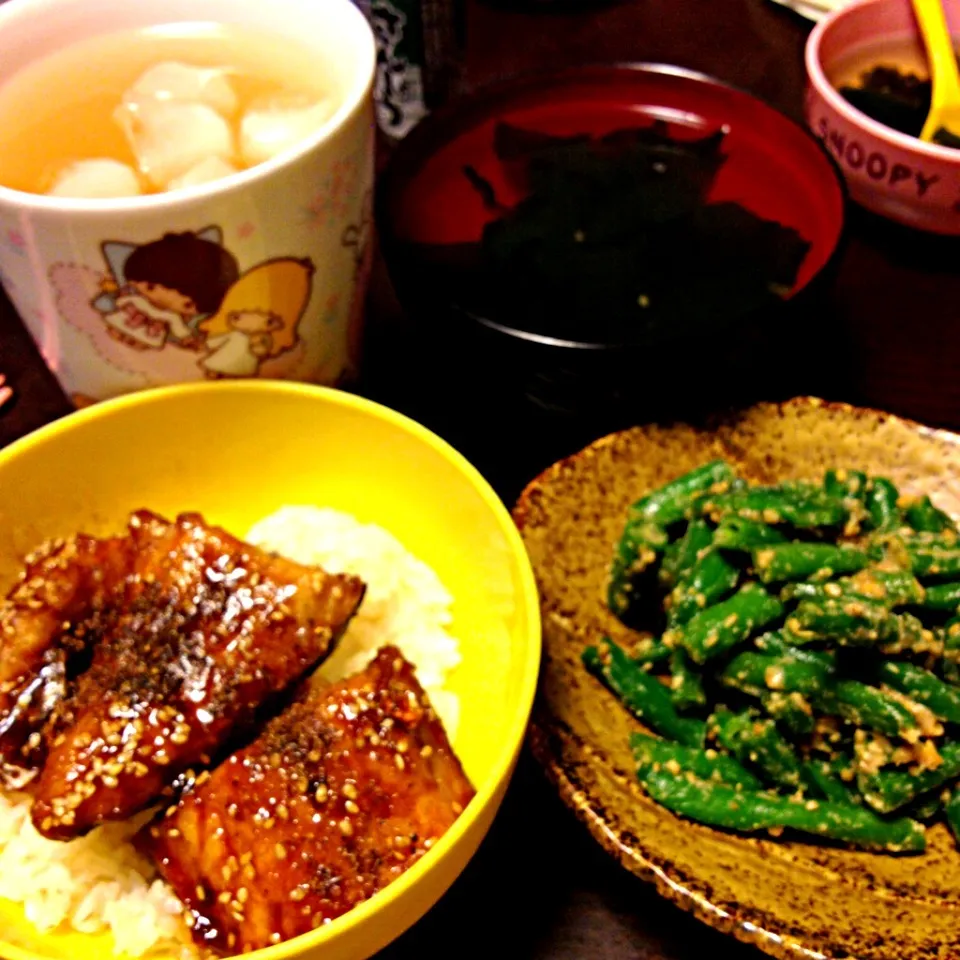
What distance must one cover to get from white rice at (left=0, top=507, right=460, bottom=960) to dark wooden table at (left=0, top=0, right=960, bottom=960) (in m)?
0.18

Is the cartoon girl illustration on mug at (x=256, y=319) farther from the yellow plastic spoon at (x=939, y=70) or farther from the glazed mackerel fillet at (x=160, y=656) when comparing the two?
the yellow plastic spoon at (x=939, y=70)

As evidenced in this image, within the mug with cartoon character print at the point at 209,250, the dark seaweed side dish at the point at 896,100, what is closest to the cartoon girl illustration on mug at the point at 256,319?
the mug with cartoon character print at the point at 209,250

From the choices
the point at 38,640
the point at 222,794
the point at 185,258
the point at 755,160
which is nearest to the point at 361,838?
the point at 222,794

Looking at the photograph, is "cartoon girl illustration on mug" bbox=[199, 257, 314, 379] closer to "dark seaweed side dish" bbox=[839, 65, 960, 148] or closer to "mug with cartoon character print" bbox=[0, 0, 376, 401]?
"mug with cartoon character print" bbox=[0, 0, 376, 401]

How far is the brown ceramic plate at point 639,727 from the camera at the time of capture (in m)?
0.98

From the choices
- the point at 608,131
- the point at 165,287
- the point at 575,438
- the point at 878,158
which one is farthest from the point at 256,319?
the point at 878,158

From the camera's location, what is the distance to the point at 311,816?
38.8 inches

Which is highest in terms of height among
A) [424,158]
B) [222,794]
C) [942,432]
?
[424,158]

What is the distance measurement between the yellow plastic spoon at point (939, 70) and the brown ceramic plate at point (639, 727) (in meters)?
0.78

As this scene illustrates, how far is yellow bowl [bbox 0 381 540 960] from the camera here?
45.1 inches

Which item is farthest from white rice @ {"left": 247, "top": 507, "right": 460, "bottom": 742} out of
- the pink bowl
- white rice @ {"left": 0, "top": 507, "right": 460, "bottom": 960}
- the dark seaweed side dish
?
the dark seaweed side dish

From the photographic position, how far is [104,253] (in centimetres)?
109

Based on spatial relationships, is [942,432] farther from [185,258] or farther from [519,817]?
[185,258]

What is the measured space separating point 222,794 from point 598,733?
17.3 inches
